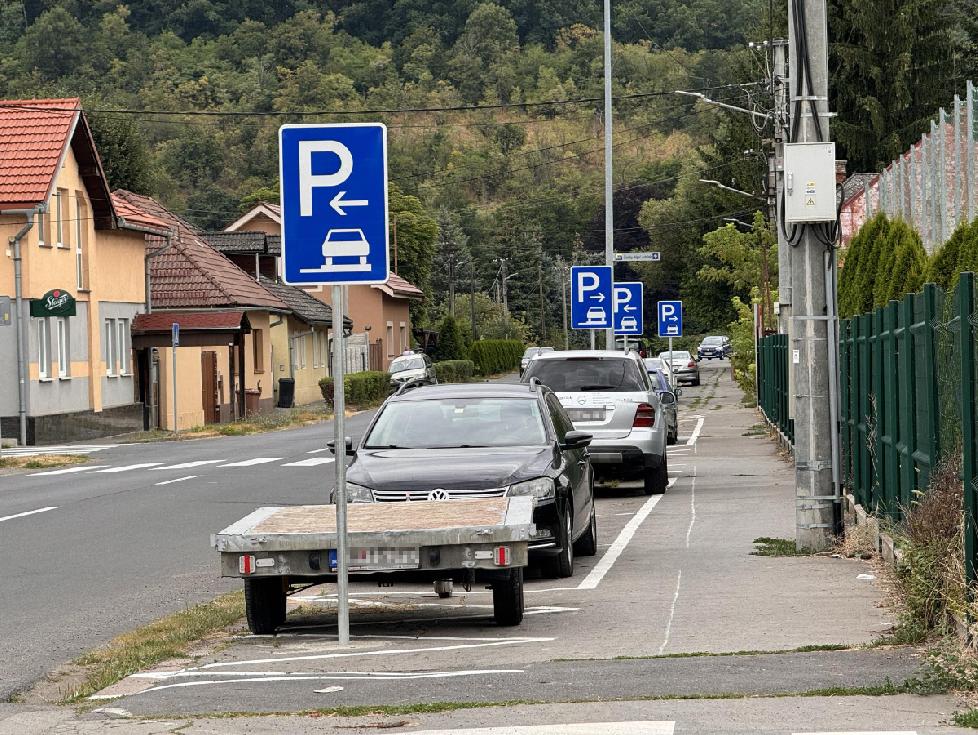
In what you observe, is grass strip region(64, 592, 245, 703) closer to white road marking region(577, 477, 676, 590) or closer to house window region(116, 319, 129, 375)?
white road marking region(577, 477, 676, 590)

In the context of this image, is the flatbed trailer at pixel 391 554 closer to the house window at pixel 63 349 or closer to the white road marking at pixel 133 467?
the white road marking at pixel 133 467

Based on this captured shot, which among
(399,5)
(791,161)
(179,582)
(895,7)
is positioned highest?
(399,5)

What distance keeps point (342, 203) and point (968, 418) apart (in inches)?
148

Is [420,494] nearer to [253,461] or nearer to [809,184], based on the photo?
[809,184]

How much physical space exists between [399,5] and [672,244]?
130 ft

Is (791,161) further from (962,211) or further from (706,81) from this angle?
(706,81)

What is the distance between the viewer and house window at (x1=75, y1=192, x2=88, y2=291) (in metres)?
45.4

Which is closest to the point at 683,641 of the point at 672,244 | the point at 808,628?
the point at 808,628

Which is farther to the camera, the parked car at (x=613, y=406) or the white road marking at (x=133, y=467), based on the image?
the white road marking at (x=133, y=467)

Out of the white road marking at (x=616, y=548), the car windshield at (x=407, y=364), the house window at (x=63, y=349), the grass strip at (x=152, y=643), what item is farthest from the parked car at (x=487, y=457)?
the car windshield at (x=407, y=364)

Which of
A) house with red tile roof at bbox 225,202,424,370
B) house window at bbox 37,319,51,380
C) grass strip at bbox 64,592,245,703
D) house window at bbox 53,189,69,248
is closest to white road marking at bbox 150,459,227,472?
house window at bbox 37,319,51,380

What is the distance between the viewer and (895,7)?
73.3 m

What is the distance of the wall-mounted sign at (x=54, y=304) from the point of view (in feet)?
134

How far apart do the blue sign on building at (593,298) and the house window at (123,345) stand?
20.9 meters
